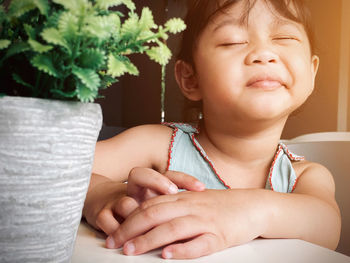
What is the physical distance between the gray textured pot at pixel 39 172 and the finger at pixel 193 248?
12 cm

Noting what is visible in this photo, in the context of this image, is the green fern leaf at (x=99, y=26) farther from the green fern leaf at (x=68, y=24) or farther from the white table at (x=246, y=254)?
→ the white table at (x=246, y=254)

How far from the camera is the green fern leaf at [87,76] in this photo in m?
0.22

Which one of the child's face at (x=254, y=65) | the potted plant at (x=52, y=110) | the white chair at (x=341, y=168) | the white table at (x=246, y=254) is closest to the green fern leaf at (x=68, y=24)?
the potted plant at (x=52, y=110)

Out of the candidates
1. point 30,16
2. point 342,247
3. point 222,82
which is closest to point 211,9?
point 222,82

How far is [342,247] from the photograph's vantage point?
40.6 inches

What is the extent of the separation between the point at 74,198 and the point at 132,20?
0.15 m

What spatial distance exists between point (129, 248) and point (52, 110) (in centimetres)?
19

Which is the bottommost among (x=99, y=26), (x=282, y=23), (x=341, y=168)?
(x=341, y=168)

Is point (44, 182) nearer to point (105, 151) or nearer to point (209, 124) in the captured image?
point (105, 151)

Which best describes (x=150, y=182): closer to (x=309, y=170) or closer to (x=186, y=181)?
(x=186, y=181)

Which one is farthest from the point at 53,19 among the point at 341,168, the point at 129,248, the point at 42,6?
the point at 341,168

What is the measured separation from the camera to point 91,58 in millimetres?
234

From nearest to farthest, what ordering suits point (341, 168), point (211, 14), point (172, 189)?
point (172, 189)
point (211, 14)
point (341, 168)

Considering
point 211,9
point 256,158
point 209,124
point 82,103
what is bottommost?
point 256,158
